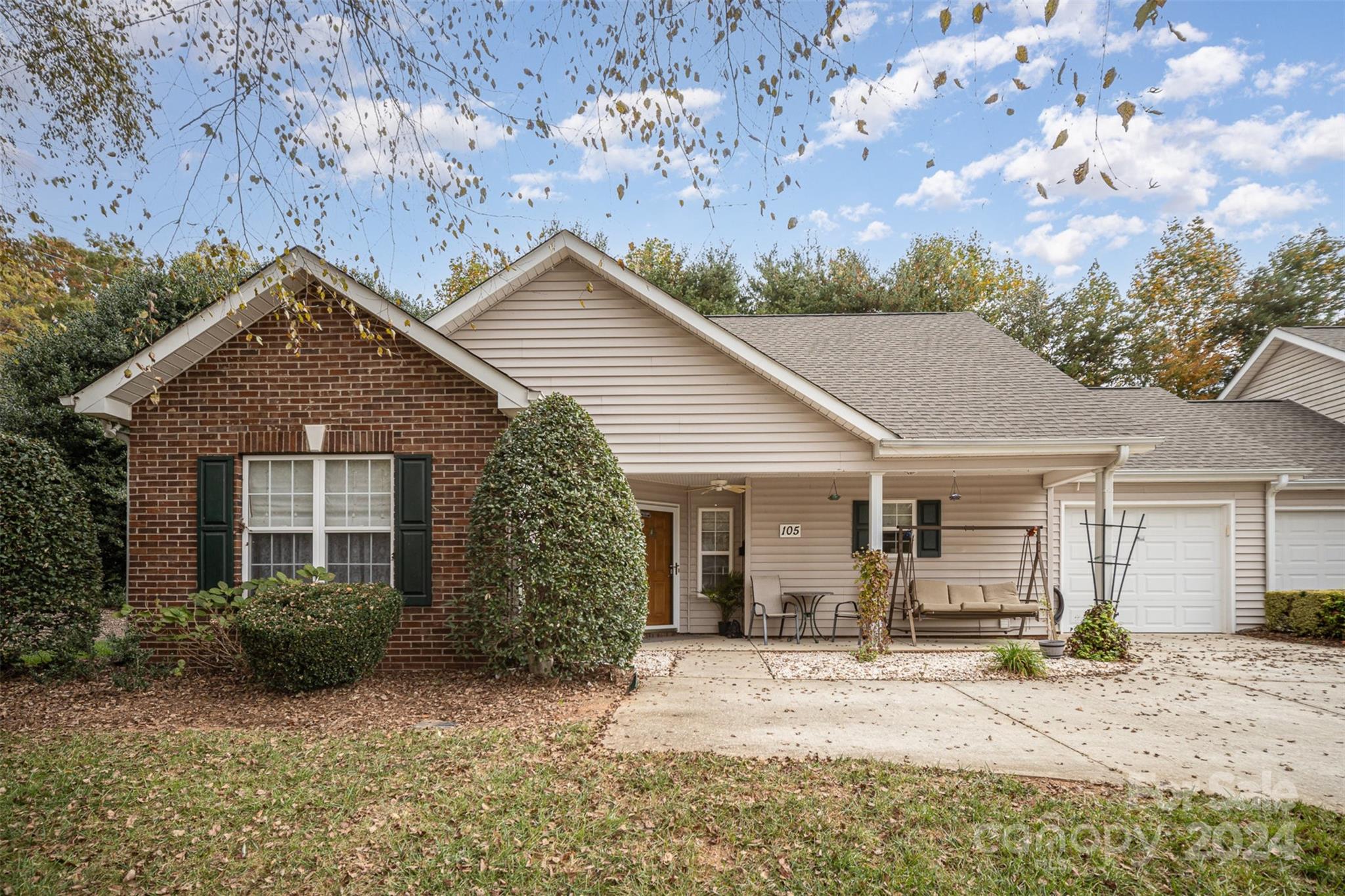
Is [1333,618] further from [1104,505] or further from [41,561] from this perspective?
[41,561]

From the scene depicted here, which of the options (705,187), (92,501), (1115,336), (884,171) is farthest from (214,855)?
(1115,336)

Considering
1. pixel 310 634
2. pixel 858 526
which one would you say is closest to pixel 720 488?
pixel 858 526

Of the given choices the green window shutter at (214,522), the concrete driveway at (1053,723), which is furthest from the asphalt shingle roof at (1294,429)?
the green window shutter at (214,522)

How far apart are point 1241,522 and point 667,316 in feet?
32.0

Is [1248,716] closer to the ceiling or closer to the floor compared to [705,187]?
closer to the floor

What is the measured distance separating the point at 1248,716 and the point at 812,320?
29.8 feet

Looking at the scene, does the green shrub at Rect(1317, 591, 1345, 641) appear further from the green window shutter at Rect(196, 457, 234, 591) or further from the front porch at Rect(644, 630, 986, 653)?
the green window shutter at Rect(196, 457, 234, 591)

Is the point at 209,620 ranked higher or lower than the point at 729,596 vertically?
higher

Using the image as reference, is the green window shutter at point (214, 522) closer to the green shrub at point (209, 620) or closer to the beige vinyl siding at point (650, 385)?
the green shrub at point (209, 620)

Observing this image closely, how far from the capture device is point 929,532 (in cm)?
1143

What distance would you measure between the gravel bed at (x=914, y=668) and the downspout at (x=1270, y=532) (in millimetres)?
5016

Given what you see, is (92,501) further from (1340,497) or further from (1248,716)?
(1340,497)

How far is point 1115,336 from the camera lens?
76.4 feet

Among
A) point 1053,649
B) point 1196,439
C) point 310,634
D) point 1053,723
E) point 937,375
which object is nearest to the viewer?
point 1053,723
